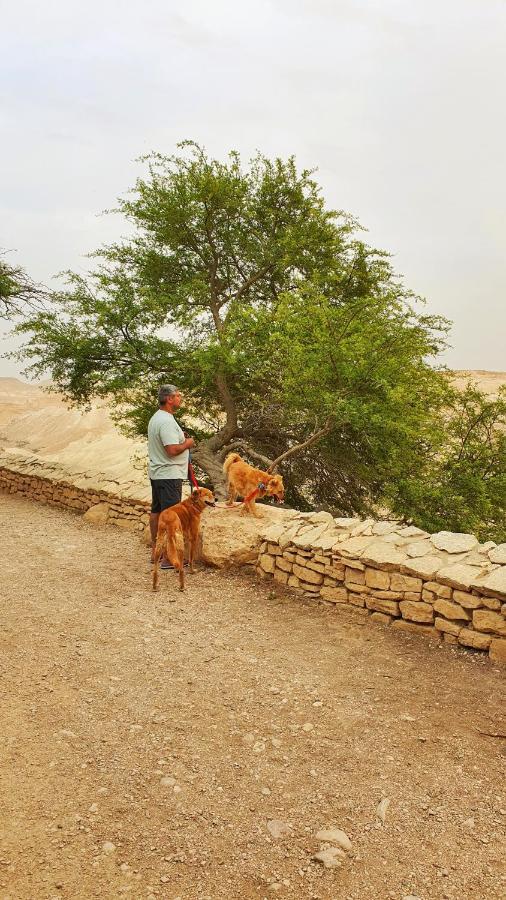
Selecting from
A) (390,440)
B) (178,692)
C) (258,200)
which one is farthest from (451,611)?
(258,200)

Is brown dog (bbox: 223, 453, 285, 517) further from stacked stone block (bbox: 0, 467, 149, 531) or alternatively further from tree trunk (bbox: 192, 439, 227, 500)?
tree trunk (bbox: 192, 439, 227, 500)

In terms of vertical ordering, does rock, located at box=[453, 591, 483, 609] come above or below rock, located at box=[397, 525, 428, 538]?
below

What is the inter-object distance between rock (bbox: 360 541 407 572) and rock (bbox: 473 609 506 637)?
34.7 inches

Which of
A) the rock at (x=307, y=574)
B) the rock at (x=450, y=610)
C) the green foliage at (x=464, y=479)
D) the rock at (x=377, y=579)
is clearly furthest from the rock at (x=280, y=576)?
the green foliage at (x=464, y=479)

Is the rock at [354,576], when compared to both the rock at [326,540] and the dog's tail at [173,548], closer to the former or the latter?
the rock at [326,540]

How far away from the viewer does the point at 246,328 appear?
1157cm

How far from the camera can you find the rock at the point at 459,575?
534 cm

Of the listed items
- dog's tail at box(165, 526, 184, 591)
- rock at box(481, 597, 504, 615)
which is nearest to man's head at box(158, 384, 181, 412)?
dog's tail at box(165, 526, 184, 591)

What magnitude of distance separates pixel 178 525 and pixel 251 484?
1.36 m

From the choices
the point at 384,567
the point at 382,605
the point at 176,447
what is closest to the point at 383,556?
the point at 384,567

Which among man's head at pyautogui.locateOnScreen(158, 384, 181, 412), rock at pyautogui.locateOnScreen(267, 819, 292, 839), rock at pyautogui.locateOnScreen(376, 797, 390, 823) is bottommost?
rock at pyautogui.locateOnScreen(267, 819, 292, 839)

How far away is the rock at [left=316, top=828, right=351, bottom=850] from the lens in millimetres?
3168

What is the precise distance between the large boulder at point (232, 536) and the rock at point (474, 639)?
2.79m

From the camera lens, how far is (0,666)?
A: 4926mm
